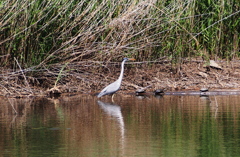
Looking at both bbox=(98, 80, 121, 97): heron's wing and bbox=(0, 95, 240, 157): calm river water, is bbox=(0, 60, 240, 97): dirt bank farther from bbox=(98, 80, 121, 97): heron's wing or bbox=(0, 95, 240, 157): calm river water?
bbox=(0, 95, 240, 157): calm river water

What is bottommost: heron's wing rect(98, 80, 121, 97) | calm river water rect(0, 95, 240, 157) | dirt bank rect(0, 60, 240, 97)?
calm river water rect(0, 95, 240, 157)

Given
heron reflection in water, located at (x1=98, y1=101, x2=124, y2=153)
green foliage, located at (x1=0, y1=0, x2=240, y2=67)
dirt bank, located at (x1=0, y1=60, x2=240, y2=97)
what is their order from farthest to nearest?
dirt bank, located at (x1=0, y1=60, x2=240, y2=97) < green foliage, located at (x1=0, y1=0, x2=240, y2=67) < heron reflection in water, located at (x1=98, y1=101, x2=124, y2=153)

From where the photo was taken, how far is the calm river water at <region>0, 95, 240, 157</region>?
5152 mm

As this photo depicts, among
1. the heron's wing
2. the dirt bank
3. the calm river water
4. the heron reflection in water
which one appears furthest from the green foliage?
the heron reflection in water

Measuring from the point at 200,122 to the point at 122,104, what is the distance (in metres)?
2.39

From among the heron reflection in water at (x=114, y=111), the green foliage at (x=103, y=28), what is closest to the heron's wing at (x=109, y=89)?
the heron reflection in water at (x=114, y=111)

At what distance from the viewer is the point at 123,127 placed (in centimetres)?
644

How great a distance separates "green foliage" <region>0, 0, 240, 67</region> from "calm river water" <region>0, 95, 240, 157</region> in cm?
134

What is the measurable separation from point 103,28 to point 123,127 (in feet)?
13.7

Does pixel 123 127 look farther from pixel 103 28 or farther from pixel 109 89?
pixel 103 28

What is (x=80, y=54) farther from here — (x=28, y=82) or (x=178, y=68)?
(x=178, y=68)

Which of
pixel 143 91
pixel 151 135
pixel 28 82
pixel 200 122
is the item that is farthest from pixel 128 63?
pixel 151 135

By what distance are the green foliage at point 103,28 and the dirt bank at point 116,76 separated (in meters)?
0.23

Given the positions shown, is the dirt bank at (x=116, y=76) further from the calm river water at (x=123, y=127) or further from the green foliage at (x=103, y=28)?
the calm river water at (x=123, y=127)
